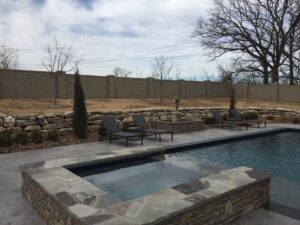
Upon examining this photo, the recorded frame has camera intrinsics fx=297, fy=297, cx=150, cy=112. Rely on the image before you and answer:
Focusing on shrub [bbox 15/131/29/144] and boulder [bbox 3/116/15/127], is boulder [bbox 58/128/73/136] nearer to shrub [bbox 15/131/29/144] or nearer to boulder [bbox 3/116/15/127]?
shrub [bbox 15/131/29/144]

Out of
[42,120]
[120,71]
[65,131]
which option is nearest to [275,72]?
[65,131]

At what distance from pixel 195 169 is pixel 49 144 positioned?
449 centimetres

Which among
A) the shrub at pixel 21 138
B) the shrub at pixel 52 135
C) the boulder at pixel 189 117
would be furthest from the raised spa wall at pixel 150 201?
the boulder at pixel 189 117

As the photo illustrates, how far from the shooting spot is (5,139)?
306 inches

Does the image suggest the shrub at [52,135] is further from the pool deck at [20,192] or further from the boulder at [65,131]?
the pool deck at [20,192]

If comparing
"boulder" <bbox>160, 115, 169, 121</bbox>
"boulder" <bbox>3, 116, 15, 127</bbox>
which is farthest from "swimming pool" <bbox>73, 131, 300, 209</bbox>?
"boulder" <bbox>3, 116, 15, 127</bbox>

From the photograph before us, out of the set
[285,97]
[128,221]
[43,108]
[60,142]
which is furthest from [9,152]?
[285,97]

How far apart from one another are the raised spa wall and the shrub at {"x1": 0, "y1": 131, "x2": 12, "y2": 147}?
349 cm

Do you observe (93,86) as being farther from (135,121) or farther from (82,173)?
(82,173)

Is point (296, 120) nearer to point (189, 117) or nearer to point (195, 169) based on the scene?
point (189, 117)

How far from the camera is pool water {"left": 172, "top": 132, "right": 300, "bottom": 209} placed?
5059 mm

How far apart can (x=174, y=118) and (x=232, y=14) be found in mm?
18583

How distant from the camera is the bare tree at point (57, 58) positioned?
603 inches

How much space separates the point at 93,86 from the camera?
1730 cm
